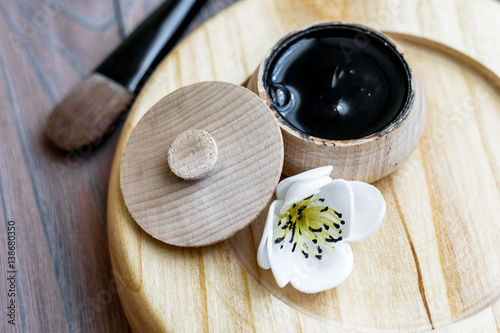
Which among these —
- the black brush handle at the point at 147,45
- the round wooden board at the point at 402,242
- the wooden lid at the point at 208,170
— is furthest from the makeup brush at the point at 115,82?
the wooden lid at the point at 208,170

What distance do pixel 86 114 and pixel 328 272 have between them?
1.78 ft

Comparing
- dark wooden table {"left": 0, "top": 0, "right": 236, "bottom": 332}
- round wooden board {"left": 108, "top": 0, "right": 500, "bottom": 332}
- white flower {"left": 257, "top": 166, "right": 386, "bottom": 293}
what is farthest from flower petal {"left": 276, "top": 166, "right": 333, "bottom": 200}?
dark wooden table {"left": 0, "top": 0, "right": 236, "bottom": 332}

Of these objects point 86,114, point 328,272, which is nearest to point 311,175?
point 328,272

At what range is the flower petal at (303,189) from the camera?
623 millimetres

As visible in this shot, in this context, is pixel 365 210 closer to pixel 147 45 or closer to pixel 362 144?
pixel 362 144

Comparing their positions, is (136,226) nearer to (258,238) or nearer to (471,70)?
(258,238)

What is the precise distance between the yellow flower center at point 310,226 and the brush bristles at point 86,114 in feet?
1.43

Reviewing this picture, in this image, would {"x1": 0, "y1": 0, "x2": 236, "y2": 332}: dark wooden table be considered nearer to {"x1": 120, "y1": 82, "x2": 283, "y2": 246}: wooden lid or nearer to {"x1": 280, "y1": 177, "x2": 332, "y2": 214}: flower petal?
{"x1": 120, "y1": 82, "x2": 283, "y2": 246}: wooden lid

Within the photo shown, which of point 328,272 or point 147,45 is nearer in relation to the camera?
point 328,272

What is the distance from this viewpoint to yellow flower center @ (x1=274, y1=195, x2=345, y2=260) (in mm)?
659

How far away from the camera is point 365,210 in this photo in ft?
2.13

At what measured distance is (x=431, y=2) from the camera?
2.87 ft

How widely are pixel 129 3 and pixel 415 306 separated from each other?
2.82 feet

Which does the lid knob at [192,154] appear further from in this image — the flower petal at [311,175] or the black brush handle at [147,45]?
the black brush handle at [147,45]
